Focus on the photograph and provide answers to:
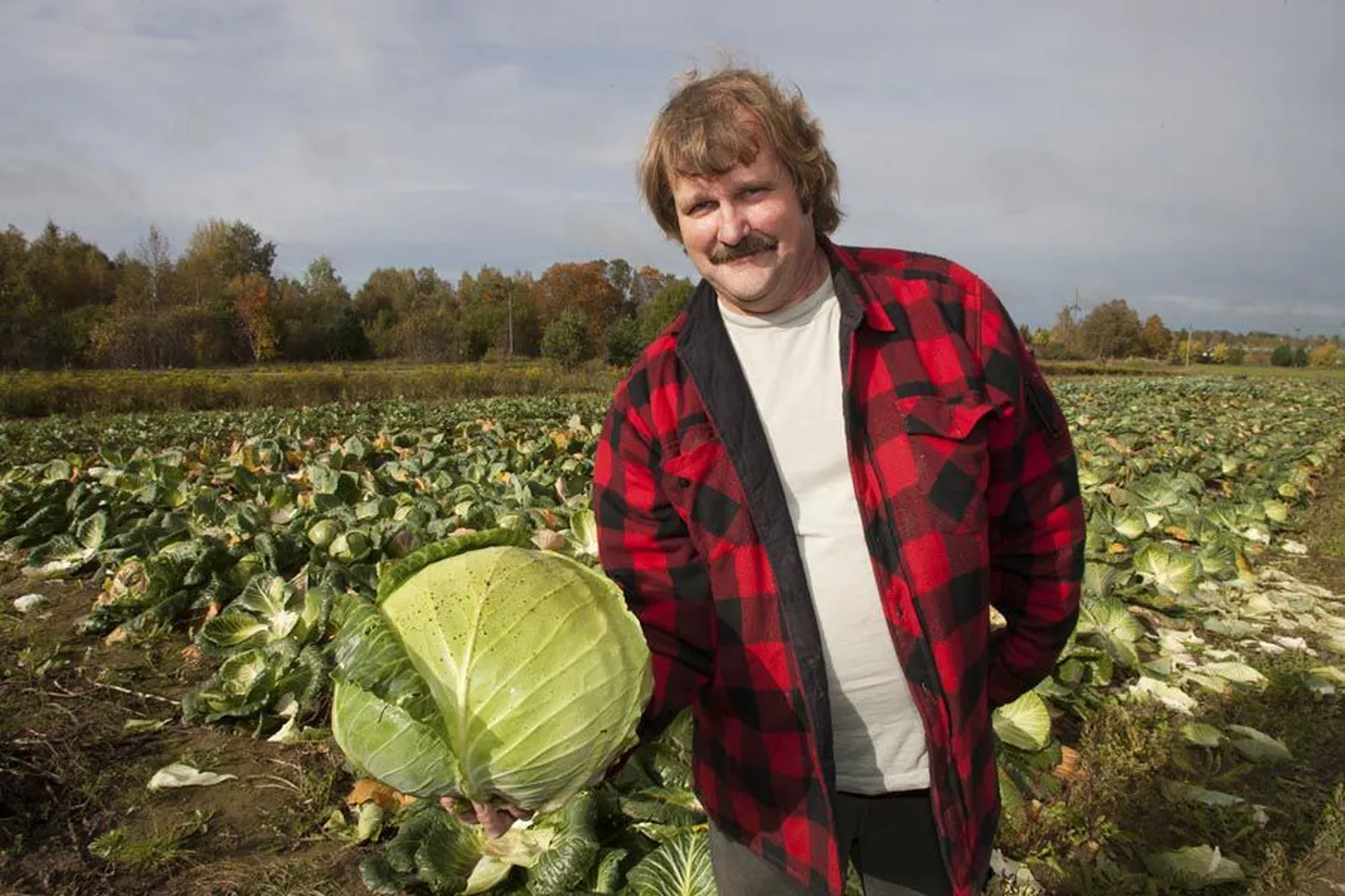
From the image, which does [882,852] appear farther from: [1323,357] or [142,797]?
[1323,357]

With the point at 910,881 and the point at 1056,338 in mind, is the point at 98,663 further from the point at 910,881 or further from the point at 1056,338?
the point at 1056,338

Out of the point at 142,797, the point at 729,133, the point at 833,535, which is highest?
the point at 729,133

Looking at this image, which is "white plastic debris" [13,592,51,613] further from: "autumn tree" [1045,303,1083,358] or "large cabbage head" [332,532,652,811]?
"autumn tree" [1045,303,1083,358]

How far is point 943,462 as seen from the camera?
1.73 meters

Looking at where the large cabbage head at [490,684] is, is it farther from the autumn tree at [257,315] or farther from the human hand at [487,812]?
the autumn tree at [257,315]

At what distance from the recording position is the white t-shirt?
5.94 ft

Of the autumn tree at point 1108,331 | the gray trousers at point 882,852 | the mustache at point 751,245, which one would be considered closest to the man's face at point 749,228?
the mustache at point 751,245

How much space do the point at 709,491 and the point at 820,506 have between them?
9.9 inches

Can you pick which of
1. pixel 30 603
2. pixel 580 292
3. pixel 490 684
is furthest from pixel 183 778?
pixel 580 292

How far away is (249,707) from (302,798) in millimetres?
748

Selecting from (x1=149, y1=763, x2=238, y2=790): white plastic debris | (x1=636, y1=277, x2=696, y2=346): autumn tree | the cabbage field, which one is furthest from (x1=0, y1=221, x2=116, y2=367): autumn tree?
(x1=149, y1=763, x2=238, y2=790): white plastic debris

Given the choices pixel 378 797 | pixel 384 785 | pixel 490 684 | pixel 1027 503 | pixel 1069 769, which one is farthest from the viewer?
pixel 1069 769

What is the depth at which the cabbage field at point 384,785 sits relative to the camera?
10.5 feet

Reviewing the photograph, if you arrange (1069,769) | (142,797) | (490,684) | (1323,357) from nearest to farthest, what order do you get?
(490,684) → (142,797) → (1069,769) → (1323,357)
